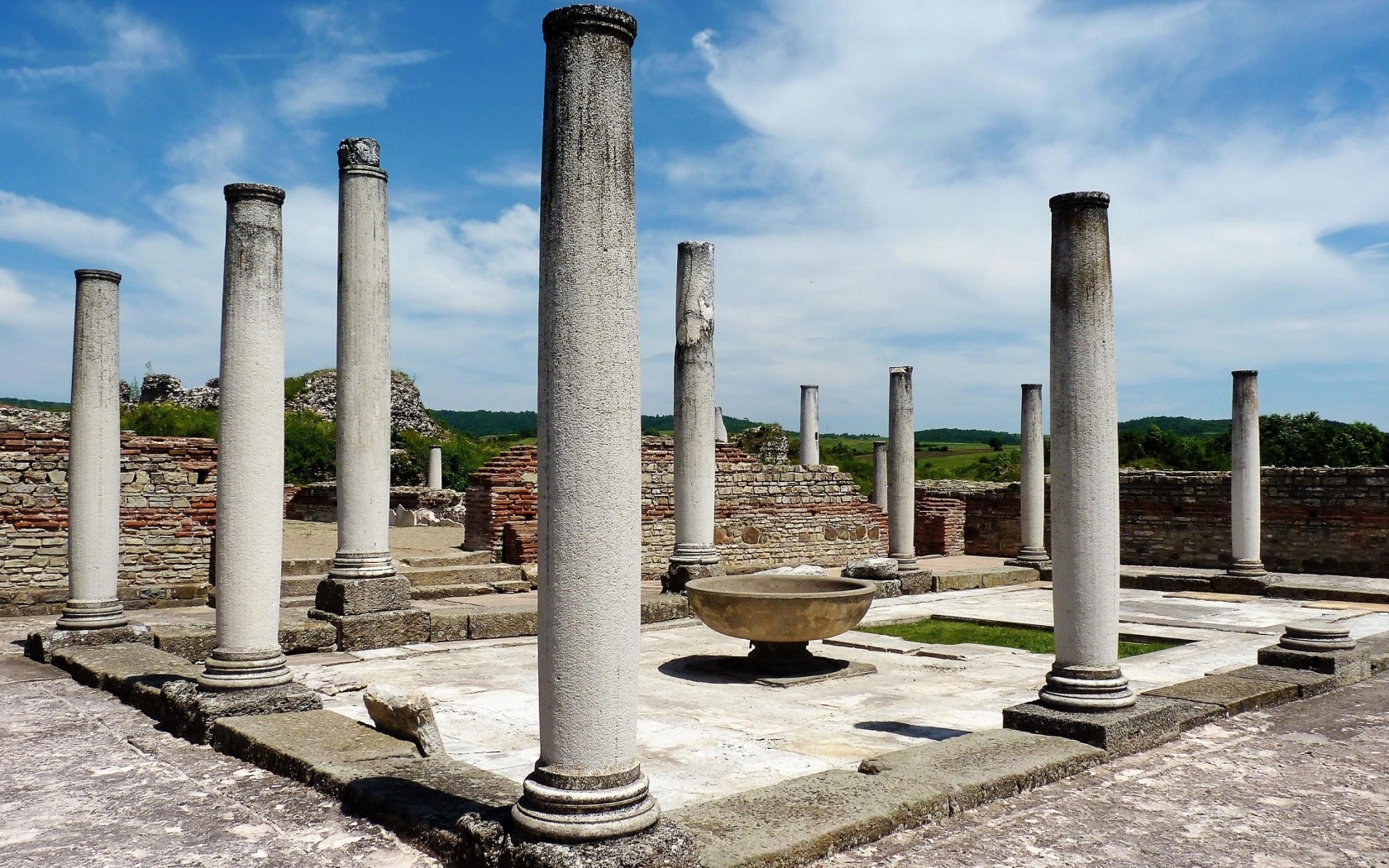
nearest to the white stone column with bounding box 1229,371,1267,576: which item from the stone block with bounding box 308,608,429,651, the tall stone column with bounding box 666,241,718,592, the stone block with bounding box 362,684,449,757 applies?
the tall stone column with bounding box 666,241,718,592

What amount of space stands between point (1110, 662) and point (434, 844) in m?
3.78

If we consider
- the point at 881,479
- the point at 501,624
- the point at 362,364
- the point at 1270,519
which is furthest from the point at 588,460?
the point at 881,479

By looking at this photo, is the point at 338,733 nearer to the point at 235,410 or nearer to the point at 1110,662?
the point at 235,410

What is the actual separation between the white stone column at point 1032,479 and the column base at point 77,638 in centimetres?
1311

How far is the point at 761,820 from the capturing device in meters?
4.01

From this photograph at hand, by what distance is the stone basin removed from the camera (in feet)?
26.2

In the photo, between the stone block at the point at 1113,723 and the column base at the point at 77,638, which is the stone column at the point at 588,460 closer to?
the stone block at the point at 1113,723

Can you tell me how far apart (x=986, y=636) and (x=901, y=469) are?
210 inches

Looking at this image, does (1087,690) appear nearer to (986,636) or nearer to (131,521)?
(986,636)

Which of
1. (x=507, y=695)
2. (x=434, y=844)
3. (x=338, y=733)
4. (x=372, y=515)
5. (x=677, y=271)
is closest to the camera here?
(x=434, y=844)

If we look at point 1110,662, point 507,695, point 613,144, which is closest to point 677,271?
point 507,695

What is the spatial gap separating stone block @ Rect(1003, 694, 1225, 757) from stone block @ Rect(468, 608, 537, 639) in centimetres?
560

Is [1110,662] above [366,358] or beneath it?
beneath

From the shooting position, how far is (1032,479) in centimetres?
1727
